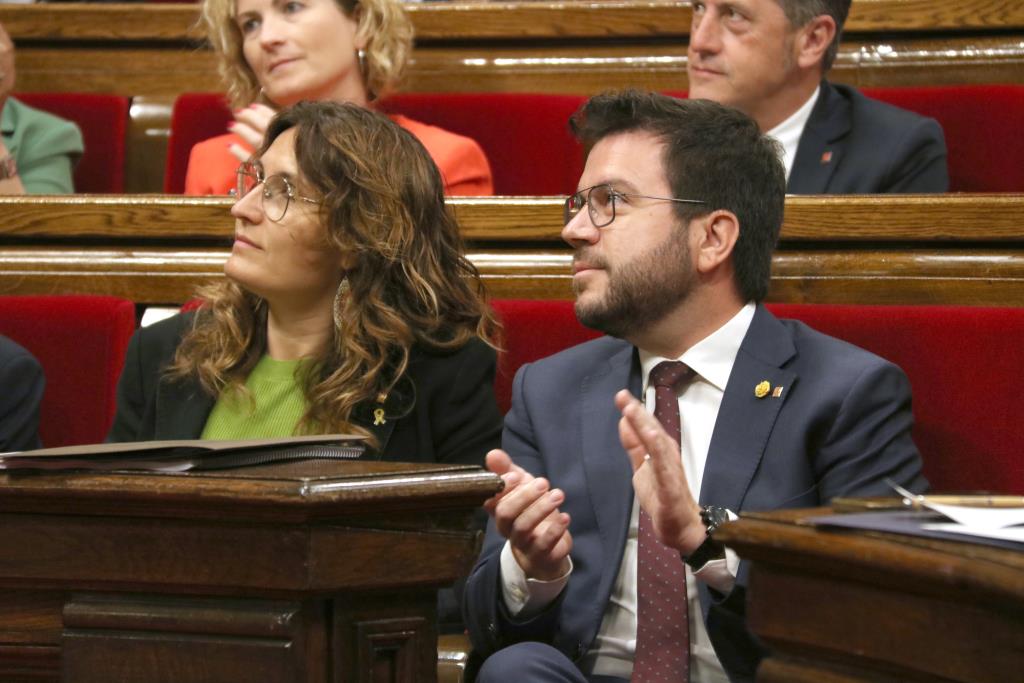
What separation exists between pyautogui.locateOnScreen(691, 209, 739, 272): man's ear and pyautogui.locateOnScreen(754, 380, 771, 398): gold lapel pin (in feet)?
0.37

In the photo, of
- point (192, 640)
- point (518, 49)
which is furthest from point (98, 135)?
point (192, 640)

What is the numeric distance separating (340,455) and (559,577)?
20cm

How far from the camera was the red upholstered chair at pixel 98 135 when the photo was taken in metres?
1.74

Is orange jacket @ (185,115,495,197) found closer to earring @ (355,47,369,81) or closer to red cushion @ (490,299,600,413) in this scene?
earring @ (355,47,369,81)

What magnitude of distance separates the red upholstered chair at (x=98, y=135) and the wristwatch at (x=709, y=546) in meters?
1.13

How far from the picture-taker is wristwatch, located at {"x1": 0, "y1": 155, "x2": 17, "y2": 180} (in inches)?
60.5

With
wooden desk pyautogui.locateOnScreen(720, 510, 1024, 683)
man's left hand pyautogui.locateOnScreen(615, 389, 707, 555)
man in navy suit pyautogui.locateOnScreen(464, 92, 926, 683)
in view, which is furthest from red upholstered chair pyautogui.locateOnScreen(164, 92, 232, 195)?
wooden desk pyautogui.locateOnScreen(720, 510, 1024, 683)

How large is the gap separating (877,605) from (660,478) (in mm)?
237

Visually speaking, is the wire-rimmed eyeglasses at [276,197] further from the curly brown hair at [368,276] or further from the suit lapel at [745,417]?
the suit lapel at [745,417]

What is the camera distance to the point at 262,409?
1.09 metres

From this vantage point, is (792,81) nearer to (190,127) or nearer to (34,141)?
(190,127)

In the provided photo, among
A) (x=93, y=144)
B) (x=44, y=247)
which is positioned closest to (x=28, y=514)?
(x=44, y=247)

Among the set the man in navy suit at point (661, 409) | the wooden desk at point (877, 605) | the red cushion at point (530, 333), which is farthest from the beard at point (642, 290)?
the wooden desk at point (877, 605)

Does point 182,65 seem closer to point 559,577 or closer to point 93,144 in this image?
point 93,144
